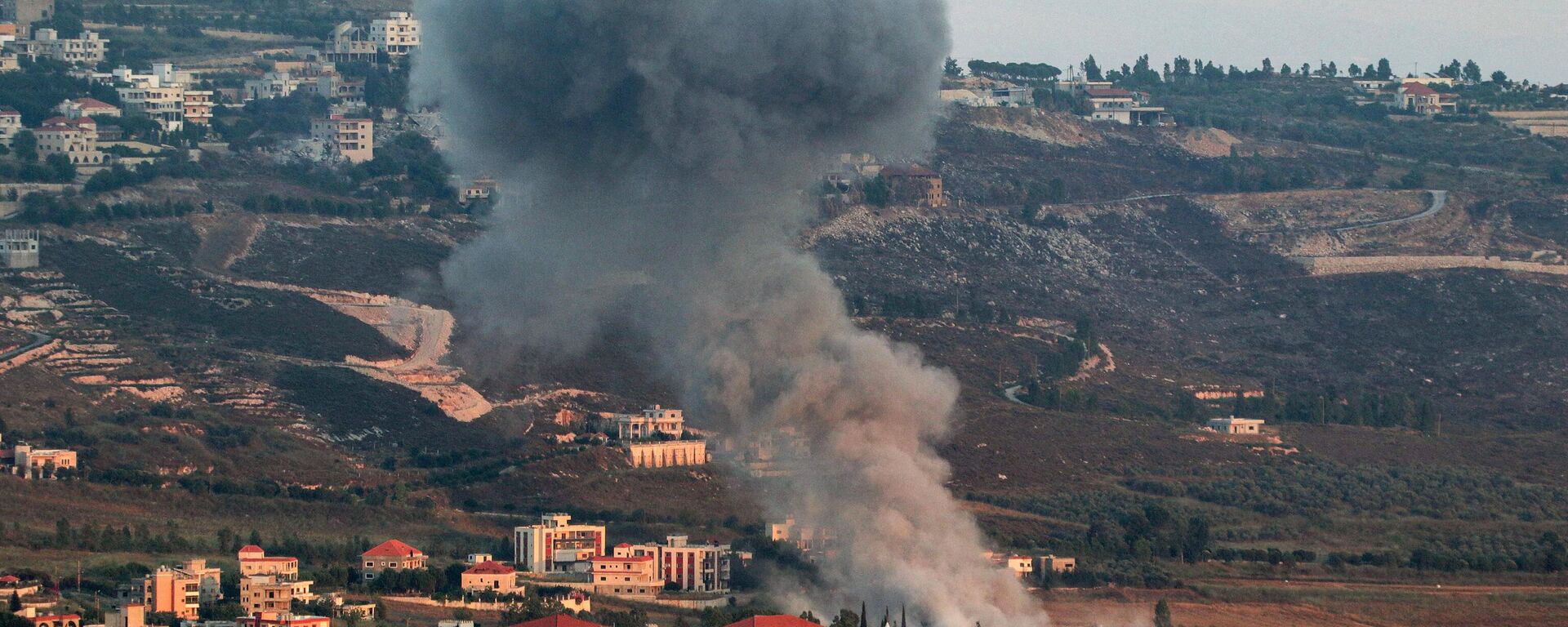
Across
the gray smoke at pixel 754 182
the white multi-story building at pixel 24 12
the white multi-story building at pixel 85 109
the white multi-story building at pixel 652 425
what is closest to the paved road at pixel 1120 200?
the white multi-story building at pixel 85 109

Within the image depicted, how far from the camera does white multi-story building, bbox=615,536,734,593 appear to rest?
8262 centimetres

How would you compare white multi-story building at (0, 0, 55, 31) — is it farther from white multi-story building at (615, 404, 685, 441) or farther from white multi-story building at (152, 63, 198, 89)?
white multi-story building at (615, 404, 685, 441)

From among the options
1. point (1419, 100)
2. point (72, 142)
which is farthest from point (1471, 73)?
point (72, 142)

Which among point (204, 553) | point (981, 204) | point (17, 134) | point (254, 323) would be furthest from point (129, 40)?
point (204, 553)

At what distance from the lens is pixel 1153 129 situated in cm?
14912

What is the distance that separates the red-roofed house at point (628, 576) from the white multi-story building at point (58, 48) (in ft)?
219

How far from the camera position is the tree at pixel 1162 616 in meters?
81.1

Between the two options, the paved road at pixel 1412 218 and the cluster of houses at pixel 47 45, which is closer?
the paved road at pixel 1412 218

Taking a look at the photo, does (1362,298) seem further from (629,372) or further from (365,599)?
(365,599)

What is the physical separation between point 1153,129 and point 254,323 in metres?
55.2

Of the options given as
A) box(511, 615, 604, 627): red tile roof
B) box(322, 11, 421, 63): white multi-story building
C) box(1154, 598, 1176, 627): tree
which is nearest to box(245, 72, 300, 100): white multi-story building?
box(322, 11, 421, 63): white multi-story building

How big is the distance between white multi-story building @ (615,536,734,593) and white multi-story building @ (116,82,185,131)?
55681 mm

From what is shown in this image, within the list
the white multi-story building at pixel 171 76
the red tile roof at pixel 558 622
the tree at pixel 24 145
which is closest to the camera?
the red tile roof at pixel 558 622

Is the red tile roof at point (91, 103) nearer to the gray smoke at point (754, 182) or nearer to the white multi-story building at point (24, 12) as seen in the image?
the white multi-story building at point (24, 12)
